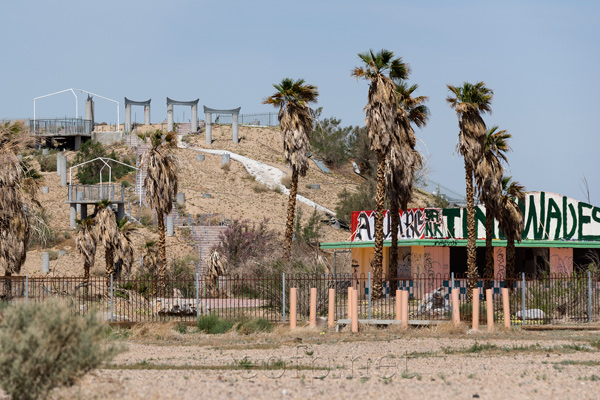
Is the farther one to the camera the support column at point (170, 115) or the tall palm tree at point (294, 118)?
the support column at point (170, 115)

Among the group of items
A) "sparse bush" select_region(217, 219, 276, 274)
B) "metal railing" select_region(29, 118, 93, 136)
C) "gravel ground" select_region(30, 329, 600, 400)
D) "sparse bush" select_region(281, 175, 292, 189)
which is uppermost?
"metal railing" select_region(29, 118, 93, 136)

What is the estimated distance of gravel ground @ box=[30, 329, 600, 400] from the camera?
41.8 feet

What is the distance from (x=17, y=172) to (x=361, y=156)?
70338 millimetres

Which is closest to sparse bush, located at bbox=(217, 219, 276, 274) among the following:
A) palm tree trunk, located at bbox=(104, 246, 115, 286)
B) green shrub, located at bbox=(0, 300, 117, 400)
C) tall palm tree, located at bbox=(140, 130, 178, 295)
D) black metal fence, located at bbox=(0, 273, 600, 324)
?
tall palm tree, located at bbox=(140, 130, 178, 295)

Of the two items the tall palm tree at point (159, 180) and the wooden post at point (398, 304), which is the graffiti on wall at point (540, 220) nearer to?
the tall palm tree at point (159, 180)

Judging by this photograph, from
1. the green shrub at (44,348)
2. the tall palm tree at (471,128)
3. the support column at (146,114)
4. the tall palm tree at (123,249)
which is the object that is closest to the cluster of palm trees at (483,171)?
the tall palm tree at (471,128)

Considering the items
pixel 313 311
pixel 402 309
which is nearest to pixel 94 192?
pixel 313 311

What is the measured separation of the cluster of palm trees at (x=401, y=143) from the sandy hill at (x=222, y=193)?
1394 cm

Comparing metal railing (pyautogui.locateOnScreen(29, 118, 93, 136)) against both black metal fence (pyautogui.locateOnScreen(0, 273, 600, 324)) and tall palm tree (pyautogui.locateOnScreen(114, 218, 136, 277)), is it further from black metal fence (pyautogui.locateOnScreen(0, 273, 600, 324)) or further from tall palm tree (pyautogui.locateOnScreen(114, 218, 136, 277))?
black metal fence (pyautogui.locateOnScreen(0, 273, 600, 324))

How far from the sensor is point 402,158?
38.3 meters

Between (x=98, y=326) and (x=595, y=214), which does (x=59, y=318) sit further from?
(x=595, y=214)

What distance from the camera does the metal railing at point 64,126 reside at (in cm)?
8338

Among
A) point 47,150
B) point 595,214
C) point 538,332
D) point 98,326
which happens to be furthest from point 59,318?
point 47,150

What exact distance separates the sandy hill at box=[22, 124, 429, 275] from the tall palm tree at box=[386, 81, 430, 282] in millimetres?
15705
